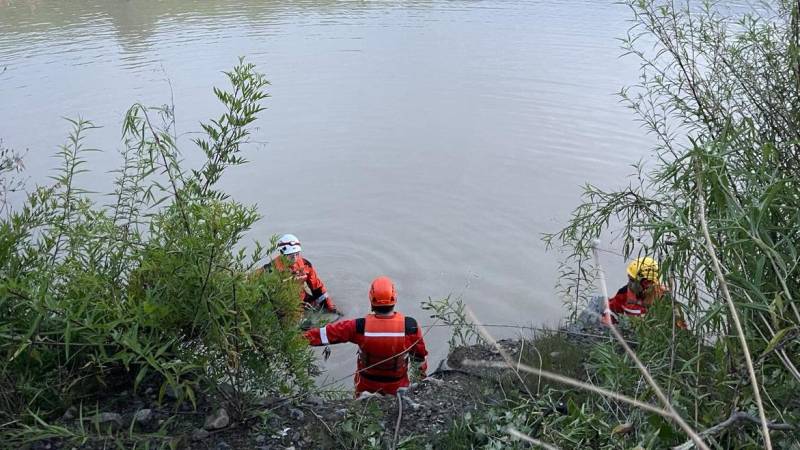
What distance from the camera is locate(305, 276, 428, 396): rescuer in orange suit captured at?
5758 millimetres

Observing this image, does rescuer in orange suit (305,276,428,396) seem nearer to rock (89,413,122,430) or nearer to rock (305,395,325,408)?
rock (305,395,325,408)

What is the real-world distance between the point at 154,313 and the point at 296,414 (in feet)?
3.36

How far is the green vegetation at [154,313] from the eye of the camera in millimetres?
3260

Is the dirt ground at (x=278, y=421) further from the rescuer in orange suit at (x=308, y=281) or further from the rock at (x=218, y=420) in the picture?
the rescuer in orange suit at (x=308, y=281)

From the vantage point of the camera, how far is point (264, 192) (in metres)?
11.6

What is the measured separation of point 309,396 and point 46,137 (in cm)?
1129

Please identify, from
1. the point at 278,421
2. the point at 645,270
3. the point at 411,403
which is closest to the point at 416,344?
the point at 411,403

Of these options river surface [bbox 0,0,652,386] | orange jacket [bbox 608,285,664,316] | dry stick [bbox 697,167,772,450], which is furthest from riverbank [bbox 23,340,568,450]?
river surface [bbox 0,0,652,386]

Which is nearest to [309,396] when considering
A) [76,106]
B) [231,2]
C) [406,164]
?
[406,164]

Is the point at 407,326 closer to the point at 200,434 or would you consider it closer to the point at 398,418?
the point at 398,418

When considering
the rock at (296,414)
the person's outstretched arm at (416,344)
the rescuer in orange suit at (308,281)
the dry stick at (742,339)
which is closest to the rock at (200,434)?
the rock at (296,414)

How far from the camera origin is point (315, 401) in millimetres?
4152

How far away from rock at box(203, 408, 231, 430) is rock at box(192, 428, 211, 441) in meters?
0.03

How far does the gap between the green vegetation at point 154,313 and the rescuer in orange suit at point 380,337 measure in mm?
1649
